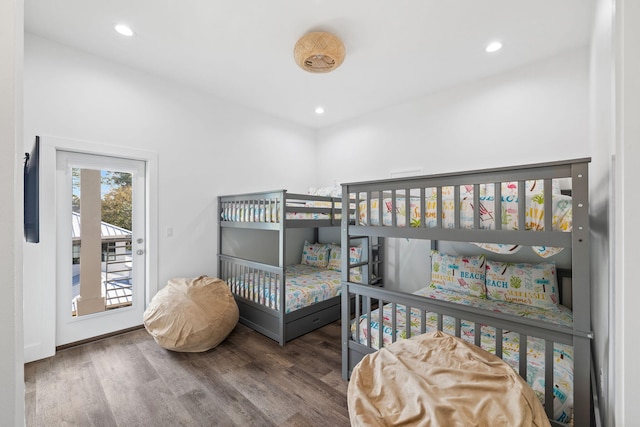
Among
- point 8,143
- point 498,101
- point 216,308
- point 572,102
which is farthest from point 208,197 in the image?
point 572,102

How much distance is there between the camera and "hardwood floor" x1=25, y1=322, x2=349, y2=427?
5.59ft

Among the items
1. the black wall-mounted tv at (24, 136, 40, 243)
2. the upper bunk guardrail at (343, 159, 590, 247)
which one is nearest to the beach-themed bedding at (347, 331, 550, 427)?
the upper bunk guardrail at (343, 159, 590, 247)

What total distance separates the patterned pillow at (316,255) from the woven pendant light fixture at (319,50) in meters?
2.54

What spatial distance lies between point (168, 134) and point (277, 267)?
1978 millimetres

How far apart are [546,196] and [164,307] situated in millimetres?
2933

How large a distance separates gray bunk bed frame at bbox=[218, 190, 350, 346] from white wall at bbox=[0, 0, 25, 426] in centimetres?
200

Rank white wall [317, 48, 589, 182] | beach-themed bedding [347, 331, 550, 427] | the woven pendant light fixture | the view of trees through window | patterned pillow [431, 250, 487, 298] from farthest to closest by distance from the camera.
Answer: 1. the view of trees through window
2. patterned pillow [431, 250, 487, 298]
3. white wall [317, 48, 589, 182]
4. the woven pendant light fixture
5. beach-themed bedding [347, 331, 550, 427]

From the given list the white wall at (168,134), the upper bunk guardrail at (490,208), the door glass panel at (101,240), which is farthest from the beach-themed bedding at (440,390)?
the door glass panel at (101,240)

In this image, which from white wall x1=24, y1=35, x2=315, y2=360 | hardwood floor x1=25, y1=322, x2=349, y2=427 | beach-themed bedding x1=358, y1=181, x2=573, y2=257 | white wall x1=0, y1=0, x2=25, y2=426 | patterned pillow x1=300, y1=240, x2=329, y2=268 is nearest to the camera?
white wall x1=0, y1=0, x2=25, y2=426

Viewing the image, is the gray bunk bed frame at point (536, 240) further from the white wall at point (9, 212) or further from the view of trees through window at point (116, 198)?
the view of trees through window at point (116, 198)

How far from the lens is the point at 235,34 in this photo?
7.65ft

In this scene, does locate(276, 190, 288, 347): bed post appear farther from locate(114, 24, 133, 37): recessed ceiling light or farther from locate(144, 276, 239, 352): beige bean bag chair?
locate(114, 24, 133, 37): recessed ceiling light

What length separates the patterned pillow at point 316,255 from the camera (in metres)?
4.09

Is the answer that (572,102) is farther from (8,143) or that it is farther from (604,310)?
(8,143)
